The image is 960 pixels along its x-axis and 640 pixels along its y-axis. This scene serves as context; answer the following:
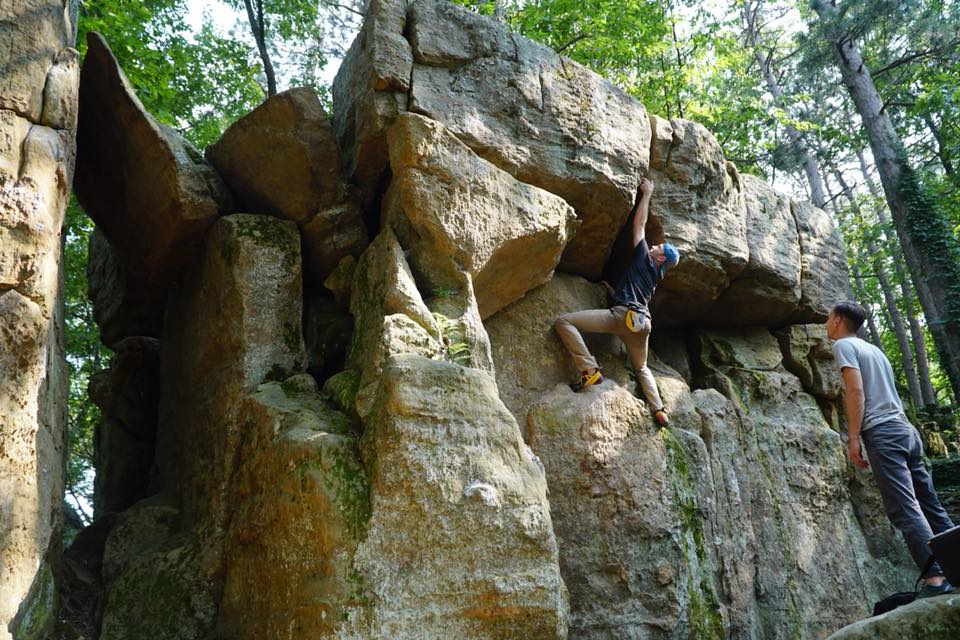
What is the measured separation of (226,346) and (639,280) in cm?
425

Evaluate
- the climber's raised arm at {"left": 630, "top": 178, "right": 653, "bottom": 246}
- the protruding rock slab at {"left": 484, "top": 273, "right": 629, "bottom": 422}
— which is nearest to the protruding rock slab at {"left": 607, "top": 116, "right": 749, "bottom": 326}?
the climber's raised arm at {"left": 630, "top": 178, "right": 653, "bottom": 246}

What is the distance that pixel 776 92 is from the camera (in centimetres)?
2031

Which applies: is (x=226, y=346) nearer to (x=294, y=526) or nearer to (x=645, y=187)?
(x=294, y=526)

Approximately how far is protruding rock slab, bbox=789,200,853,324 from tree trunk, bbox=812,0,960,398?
3.53 m

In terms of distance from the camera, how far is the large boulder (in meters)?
7.25

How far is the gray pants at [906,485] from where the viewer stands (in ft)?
20.9

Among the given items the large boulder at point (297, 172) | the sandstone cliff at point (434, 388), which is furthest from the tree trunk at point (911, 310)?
the large boulder at point (297, 172)

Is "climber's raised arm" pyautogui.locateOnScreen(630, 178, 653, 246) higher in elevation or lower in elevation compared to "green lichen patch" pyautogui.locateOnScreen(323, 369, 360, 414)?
higher

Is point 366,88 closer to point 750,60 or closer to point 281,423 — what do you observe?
point 281,423

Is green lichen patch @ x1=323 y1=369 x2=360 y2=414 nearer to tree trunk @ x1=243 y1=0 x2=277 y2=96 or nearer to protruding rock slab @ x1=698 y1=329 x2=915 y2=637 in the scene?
protruding rock slab @ x1=698 y1=329 x2=915 y2=637

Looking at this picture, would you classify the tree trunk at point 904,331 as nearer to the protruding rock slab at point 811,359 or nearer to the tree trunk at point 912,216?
the tree trunk at point 912,216

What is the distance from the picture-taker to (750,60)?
2105cm

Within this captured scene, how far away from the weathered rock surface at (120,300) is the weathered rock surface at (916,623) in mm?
7062

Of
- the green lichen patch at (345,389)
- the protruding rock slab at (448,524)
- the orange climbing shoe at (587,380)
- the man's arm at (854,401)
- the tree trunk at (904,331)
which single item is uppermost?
the tree trunk at (904,331)
